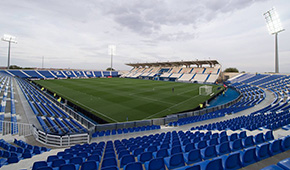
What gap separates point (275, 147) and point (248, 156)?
1.20 m

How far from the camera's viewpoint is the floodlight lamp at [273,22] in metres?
33.9

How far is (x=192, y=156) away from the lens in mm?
4059

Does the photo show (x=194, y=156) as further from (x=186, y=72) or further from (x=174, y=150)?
(x=186, y=72)

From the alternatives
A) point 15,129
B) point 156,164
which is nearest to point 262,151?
point 156,164

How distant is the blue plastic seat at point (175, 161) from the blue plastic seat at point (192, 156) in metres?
0.22

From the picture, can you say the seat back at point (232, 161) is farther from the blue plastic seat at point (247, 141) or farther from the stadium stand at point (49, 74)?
the stadium stand at point (49, 74)

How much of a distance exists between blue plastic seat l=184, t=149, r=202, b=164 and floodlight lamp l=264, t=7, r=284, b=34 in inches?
1755

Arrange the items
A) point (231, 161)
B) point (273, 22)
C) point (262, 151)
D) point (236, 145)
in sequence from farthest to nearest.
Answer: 1. point (273, 22)
2. point (236, 145)
3. point (262, 151)
4. point (231, 161)

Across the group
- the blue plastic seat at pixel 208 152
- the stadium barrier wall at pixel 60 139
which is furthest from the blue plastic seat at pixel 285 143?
the stadium barrier wall at pixel 60 139

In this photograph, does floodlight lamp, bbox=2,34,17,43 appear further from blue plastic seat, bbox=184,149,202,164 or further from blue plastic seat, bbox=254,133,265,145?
blue plastic seat, bbox=254,133,265,145

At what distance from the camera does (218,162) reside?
2.99 metres

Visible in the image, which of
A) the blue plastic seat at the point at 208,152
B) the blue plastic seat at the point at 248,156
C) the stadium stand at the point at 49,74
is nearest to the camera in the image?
the blue plastic seat at the point at 248,156

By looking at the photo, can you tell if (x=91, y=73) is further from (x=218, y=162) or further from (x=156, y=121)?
(x=218, y=162)

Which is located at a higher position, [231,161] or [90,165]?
[231,161]
